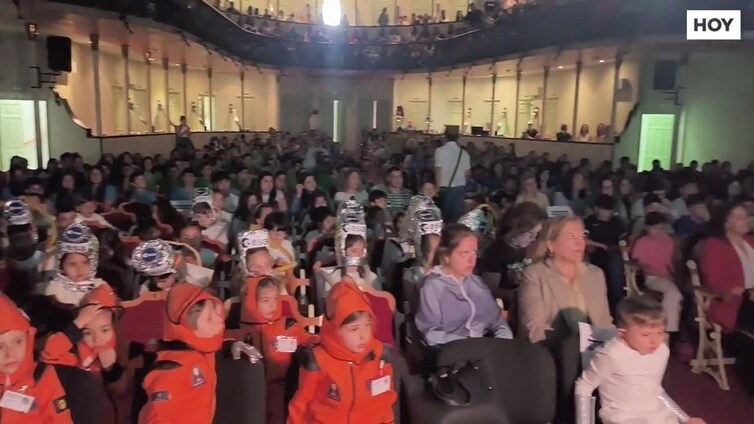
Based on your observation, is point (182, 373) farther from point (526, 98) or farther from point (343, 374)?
point (526, 98)

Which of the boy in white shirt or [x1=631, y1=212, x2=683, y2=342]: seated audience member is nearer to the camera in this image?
the boy in white shirt

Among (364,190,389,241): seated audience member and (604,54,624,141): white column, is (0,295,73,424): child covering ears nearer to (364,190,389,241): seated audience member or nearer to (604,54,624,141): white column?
(364,190,389,241): seated audience member

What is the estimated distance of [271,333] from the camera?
3.61m

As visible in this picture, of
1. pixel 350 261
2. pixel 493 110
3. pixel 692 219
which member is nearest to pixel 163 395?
pixel 350 261

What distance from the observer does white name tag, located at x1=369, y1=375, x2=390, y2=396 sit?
9.09ft

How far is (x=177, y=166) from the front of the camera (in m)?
10.7

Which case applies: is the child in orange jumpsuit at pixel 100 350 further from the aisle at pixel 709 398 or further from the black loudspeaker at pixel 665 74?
the black loudspeaker at pixel 665 74

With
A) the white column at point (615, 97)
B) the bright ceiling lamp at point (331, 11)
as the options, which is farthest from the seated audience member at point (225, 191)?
the bright ceiling lamp at point (331, 11)

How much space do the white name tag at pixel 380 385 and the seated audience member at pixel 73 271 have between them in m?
2.01

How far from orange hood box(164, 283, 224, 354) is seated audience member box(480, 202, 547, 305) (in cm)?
267

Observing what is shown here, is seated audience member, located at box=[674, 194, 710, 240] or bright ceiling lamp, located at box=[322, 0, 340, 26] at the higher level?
bright ceiling lamp, located at box=[322, 0, 340, 26]

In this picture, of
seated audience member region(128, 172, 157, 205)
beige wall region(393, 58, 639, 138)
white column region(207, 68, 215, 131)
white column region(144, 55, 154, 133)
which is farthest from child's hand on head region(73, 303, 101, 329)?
white column region(207, 68, 215, 131)

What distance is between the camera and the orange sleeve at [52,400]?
252 cm

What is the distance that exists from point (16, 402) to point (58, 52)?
11.9 meters
